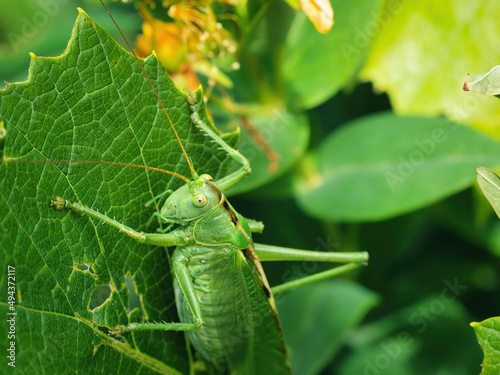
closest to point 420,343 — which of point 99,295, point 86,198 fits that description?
point 99,295

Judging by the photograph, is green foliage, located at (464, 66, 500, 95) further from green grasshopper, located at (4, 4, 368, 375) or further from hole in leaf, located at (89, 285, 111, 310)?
hole in leaf, located at (89, 285, 111, 310)

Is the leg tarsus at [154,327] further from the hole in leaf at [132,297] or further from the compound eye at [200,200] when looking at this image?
the compound eye at [200,200]

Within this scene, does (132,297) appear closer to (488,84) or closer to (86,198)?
(86,198)

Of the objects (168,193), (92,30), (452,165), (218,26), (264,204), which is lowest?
(264,204)

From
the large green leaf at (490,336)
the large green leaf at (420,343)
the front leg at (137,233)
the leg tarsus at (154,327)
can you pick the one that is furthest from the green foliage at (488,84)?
the large green leaf at (420,343)

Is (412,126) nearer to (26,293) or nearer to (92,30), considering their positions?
(92,30)

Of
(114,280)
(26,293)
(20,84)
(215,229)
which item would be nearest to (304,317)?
(215,229)
